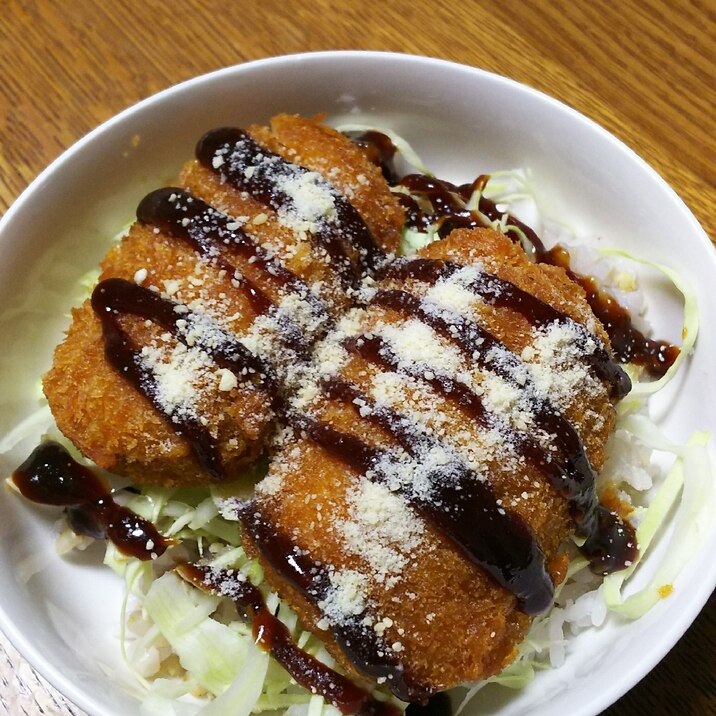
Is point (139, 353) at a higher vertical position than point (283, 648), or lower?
higher

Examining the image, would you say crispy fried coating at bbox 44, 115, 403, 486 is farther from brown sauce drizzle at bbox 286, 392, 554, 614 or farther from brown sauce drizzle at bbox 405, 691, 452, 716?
brown sauce drizzle at bbox 405, 691, 452, 716

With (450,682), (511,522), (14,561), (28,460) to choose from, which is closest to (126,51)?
(28,460)

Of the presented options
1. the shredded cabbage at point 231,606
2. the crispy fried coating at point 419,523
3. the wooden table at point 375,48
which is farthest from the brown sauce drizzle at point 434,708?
the wooden table at point 375,48

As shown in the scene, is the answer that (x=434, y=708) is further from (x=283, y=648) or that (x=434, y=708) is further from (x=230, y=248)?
(x=230, y=248)

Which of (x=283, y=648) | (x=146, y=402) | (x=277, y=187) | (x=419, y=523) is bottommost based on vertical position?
(x=283, y=648)

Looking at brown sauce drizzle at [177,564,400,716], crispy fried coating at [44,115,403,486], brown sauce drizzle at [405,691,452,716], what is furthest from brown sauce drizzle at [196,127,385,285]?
brown sauce drizzle at [405,691,452,716]

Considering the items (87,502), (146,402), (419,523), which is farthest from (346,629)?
(87,502)
